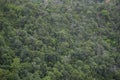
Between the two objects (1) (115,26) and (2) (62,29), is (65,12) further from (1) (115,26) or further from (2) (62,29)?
(1) (115,26)

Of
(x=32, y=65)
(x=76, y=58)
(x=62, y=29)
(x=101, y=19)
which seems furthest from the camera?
(x=101, y=19)

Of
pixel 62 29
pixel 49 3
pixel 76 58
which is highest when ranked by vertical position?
pixel 49 3

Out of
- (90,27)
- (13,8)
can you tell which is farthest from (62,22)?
(13,8)

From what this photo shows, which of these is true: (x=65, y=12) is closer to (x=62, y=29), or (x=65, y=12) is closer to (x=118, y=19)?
(x=62, y=29)

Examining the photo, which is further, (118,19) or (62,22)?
(118,19)

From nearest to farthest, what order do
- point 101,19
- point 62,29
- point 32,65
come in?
point 32,65 → point 62,29 → point 101,19

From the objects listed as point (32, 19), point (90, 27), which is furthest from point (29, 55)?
point (90, 27)

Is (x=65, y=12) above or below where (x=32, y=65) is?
above
